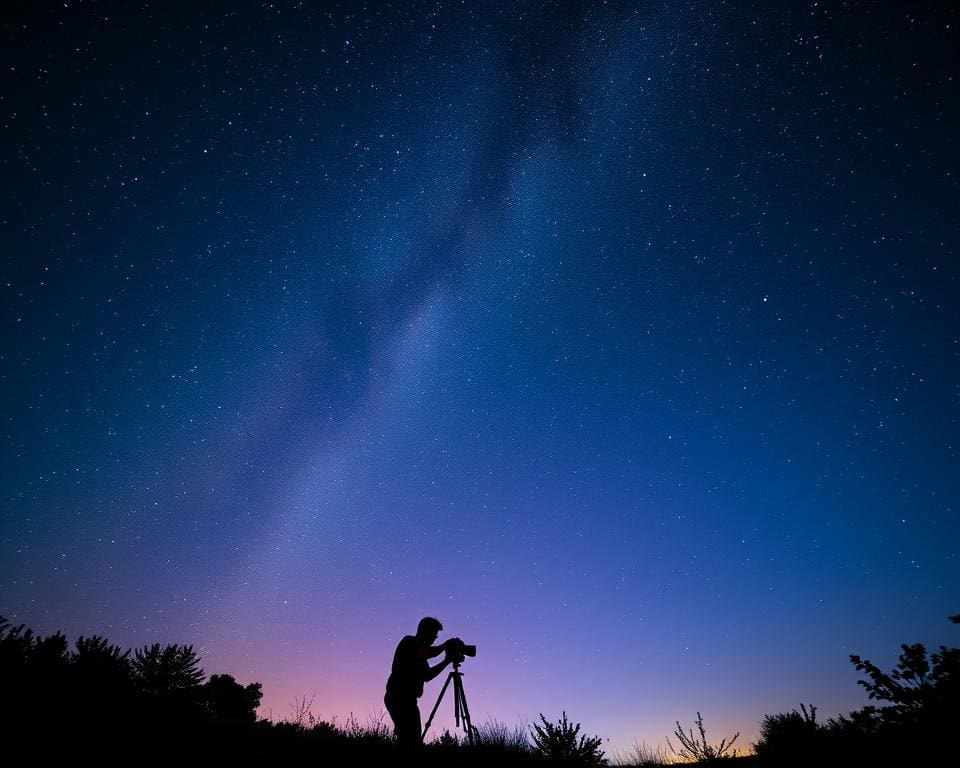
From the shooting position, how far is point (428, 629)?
20.4 ft

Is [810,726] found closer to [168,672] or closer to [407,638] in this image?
[407,638]

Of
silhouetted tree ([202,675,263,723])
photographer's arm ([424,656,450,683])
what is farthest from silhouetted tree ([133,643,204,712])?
photographer's arm ([424,656,450,683])

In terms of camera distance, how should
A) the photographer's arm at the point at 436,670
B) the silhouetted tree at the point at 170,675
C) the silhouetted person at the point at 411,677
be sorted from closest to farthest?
the silhouetted person at the point at 411,677 < the photographer's arm at the point at 436,670 < the silhouetted tree at the point at 170,675

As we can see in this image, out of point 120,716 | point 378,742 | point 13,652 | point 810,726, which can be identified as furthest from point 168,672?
point 810,726

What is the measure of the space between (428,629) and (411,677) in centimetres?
62

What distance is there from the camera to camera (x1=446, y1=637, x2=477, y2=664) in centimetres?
625

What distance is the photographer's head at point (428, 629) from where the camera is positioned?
614 cm

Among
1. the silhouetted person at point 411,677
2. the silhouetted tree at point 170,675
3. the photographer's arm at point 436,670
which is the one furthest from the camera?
the silhouetted tree at point 170,675

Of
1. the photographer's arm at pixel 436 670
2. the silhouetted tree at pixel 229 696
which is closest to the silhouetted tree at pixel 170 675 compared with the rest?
the silhouetted tree at pixel 229 696

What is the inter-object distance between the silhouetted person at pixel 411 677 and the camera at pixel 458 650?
91mm

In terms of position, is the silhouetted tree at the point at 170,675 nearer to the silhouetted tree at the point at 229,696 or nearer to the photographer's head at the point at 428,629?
the silhouetted tree at the point at 229,696

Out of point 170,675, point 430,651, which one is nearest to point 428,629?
point 430,651

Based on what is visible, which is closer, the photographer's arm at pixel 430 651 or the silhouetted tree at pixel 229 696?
the photographer's arm at pixel 430 651

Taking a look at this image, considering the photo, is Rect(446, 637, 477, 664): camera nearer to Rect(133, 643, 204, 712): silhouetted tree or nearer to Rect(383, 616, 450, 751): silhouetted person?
Rect(383, 616, 450, 751): silhouetted person
